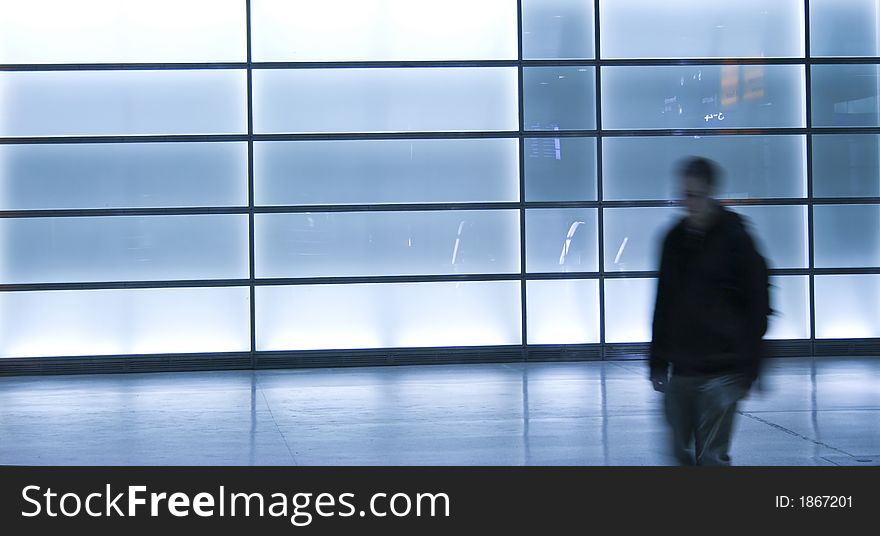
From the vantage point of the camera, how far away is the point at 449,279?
16031mm

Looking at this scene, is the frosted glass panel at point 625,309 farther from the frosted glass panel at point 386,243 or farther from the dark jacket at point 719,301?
the dark jacket at point 719,301

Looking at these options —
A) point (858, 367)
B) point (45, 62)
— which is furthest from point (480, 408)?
point (45, 62)

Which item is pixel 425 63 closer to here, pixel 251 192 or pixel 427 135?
pixel 427 135

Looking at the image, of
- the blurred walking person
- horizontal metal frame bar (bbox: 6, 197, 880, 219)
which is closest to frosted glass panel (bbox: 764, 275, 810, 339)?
horizontal metal frame bar (bbox: 6, 197, 880, 219)

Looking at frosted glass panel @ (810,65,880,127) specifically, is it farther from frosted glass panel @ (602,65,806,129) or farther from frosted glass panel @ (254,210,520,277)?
frosted glass panel @ (254,210,520,277)

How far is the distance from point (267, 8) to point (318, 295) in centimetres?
410

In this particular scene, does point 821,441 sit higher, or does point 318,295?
point 318,295

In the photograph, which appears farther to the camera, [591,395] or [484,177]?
[484,177]

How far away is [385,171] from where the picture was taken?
15977 millimetres

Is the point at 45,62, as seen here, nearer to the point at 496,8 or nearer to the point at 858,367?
the point at 496,8

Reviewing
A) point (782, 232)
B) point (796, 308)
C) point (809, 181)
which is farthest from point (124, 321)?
point (809, 181)

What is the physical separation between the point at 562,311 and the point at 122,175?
648 cm

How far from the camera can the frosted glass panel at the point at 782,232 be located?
16.4 meters

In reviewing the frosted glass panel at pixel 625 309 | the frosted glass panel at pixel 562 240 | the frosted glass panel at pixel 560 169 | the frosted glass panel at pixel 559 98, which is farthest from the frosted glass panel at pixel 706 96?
the frosted glass panel at pixel 625 309
